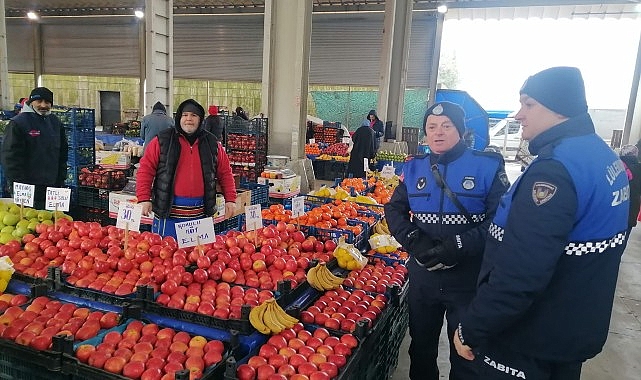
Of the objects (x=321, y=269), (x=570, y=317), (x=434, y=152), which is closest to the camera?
(x=570, y=317)

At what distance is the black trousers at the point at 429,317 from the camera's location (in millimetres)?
2273

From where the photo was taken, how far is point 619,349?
394 centimetres

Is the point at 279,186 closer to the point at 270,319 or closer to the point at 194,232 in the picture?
the point at 194,232

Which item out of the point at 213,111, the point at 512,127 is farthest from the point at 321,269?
the point at 512,127

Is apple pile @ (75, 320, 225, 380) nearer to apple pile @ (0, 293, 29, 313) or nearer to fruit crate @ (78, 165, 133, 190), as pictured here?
apple pile @ (0, 293, 29, 313)

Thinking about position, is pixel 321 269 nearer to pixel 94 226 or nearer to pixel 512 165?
pixel 94 226

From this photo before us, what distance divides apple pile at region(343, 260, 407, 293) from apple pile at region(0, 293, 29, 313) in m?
1.80

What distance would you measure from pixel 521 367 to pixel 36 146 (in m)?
4.42

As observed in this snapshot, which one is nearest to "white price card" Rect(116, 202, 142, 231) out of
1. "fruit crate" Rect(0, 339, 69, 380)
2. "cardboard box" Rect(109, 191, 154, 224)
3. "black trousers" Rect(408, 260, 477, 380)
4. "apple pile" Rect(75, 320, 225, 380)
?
"apple pile" Rect(75, 320, 225, 380)

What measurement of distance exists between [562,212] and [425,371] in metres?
1.57

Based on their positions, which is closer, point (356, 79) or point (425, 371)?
point (425, 371)

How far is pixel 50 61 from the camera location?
75.4 ft

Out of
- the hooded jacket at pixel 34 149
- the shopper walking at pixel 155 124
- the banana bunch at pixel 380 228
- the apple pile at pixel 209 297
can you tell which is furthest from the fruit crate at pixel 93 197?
the apple pile at pixel 209 297

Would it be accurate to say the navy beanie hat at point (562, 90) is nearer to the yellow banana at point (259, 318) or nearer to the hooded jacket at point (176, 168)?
the yellow banana at point (259, 318)
